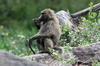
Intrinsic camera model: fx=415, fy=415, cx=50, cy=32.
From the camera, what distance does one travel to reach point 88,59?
898 cm

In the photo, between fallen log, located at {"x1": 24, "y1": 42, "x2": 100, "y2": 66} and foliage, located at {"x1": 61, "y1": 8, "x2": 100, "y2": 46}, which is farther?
foliage, located at {"x1": 61, "y1": 8, "x2": 100, "y2": 46}

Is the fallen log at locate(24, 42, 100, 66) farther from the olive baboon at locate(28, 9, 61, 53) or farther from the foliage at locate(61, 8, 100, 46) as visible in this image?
the foliage at locate(61, 8, 100, 46)

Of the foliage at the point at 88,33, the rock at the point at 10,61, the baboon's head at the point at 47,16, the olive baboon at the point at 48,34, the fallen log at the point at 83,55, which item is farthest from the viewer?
the foliage at the point at 88,33

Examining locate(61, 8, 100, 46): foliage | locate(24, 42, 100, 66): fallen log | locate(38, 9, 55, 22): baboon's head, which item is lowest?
locate(24, 42, 100, 66): fallen log

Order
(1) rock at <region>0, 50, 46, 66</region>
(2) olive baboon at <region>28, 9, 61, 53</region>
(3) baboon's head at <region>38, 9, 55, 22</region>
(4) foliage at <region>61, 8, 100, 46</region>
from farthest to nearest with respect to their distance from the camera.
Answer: (4) foliage at <region>61, 8, 100, 46</region>
(3) baboon's head at <region>38, 9, 55, 22</region>
(2) olive baboon at <region>28, 9, 61, 53</region>
(1) rock at <region>0, 50, 46, 66</region>

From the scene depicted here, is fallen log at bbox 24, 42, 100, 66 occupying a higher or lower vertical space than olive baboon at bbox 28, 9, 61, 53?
lower

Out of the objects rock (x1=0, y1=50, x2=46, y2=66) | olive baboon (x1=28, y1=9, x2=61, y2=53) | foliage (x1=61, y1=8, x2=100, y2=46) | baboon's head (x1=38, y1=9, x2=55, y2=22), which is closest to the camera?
rock (x1=0, y1=50, x2=46, y2=66)

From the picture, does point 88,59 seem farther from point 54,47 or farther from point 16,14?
point 16,14

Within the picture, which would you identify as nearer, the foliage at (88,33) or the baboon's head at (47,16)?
the baboon's head at (47,16)


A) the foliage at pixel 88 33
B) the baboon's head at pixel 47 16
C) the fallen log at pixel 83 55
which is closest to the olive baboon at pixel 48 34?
the baboon's head at pixel 47 16

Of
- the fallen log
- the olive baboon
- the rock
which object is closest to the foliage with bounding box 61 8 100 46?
the olive baboon

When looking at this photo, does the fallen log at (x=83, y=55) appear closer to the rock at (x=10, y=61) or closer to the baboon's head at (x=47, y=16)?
the baboon's head at (x=47, y=16)

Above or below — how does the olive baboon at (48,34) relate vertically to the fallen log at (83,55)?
above

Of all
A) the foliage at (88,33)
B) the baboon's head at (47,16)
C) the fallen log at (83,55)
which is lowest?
the fallen log at (83,55)
